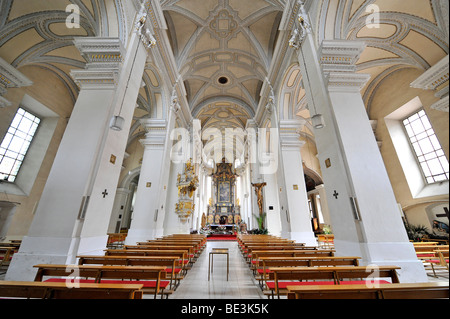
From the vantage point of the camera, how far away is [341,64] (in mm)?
4238

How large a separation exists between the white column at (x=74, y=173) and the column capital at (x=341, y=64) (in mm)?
4798

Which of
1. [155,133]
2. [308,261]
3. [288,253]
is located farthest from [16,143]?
[308,261]

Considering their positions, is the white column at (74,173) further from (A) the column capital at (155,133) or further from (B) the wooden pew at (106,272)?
(A) the column capital at (155,133)

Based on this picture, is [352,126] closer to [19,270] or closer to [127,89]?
[127,89]

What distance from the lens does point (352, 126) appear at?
3748mm

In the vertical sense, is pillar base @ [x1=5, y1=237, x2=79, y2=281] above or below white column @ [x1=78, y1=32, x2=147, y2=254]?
below

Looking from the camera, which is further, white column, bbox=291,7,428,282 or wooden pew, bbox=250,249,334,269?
wooden pew, bbox=250,249,334,269

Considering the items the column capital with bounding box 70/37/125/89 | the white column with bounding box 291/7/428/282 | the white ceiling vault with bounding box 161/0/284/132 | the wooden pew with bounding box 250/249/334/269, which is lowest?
the wooden pew with bounding box 250/249/334/269

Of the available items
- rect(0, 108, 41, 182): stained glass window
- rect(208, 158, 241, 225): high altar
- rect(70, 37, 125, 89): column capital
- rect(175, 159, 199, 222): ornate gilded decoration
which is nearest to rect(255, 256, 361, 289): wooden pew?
rect(70, 37, 125, 89): column capital

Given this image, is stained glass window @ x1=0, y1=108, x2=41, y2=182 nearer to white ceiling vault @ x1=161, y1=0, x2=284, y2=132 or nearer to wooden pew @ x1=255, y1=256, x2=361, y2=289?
white ceiling vault @ x1=161, y1=0, x2=284, y2=132

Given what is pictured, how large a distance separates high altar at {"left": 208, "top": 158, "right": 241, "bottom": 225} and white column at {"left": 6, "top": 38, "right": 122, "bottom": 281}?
18882 millimetres

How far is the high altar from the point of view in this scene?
2148 cm
